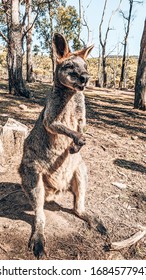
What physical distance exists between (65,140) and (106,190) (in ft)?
4.98

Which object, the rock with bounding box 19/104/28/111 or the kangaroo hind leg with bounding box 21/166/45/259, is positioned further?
the rock with bounding box 19/104/28/111

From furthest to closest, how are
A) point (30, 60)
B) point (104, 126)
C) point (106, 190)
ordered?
point (30, 60) → point (104, 126) → point (106, 190)

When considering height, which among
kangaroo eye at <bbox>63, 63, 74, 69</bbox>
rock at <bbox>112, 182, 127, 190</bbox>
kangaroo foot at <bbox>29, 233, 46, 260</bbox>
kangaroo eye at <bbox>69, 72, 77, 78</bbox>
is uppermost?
kangaroo eye at <bbox>63, 63, 74, 69</bbox>

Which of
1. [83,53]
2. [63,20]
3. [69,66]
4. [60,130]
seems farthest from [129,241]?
[63,20]

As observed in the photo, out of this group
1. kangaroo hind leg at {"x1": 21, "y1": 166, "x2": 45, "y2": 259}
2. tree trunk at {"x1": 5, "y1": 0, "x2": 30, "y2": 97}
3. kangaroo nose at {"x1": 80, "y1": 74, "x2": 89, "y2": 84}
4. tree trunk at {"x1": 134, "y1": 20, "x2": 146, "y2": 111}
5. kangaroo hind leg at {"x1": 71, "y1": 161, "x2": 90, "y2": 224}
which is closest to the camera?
kangaroo nose at {"x1": 80, "y1": 74, "x2": 89, "y2": 84}

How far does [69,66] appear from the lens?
2754 mm

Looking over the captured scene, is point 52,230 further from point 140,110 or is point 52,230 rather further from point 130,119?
point 140,110

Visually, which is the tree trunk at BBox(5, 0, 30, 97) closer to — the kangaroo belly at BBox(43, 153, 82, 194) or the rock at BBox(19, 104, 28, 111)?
the rock at BBox(19, 104, 28, 111)

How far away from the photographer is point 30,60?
20672 mm

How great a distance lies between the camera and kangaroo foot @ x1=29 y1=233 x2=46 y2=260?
9.18ft

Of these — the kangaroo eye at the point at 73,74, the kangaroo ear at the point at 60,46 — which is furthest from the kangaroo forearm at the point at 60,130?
the kangaroo ear at the point at 60,46

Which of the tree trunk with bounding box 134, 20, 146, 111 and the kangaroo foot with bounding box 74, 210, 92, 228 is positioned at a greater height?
the tree trunk with bounding box 134, 20, 146, 111

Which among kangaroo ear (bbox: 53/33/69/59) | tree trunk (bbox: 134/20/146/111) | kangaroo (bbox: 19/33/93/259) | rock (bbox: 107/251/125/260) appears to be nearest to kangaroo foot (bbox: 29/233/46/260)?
kangaroo (bbox: 19/33/93/259)
